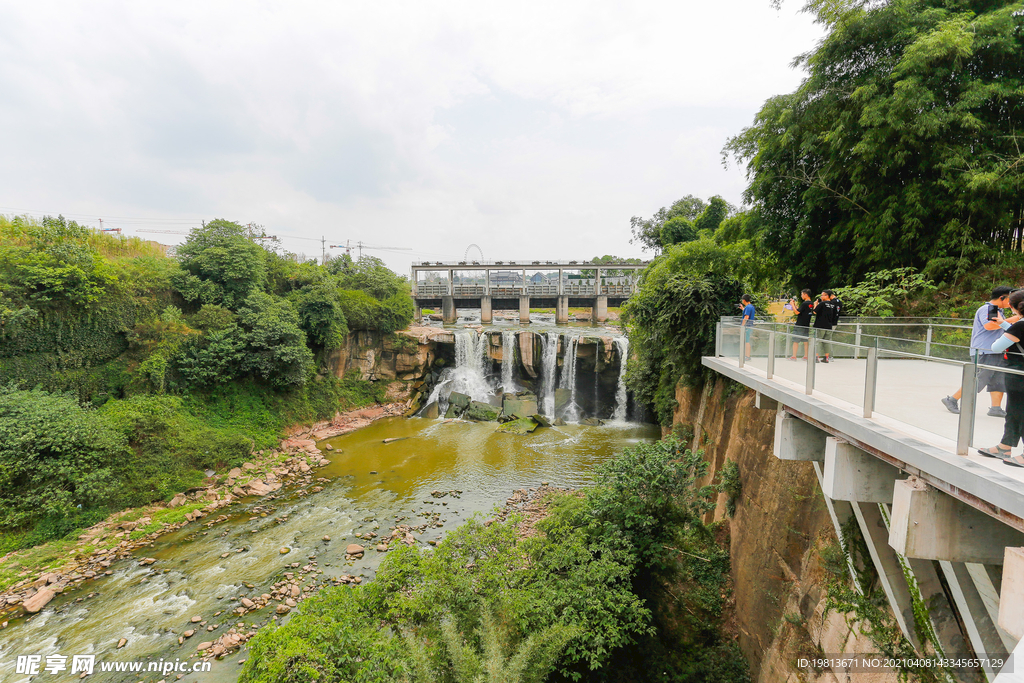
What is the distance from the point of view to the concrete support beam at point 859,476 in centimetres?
436

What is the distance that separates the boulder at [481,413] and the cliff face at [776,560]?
1442 cm

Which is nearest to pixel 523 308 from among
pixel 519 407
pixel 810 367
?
pixel 519 407

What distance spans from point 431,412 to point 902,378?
2167 cm

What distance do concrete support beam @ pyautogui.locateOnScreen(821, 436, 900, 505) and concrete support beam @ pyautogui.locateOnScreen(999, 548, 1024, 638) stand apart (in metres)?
1.51

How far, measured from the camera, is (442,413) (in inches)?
961

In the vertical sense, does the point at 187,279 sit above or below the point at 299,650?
above

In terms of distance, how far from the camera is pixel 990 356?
12.1 feet

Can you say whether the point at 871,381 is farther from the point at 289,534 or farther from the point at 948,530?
the point at 289,534

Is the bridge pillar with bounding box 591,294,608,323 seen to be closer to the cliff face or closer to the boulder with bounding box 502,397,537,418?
the boulder with bounding box 502,397,537,418

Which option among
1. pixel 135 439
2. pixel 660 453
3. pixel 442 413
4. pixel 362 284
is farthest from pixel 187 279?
pixel 660 453

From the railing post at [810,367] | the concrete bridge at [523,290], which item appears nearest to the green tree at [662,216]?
the concrete bridge at [523,290]

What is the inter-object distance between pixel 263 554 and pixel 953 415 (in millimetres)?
13307

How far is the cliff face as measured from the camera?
18.4ft

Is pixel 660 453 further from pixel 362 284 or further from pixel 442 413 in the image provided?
pixel 362 284
